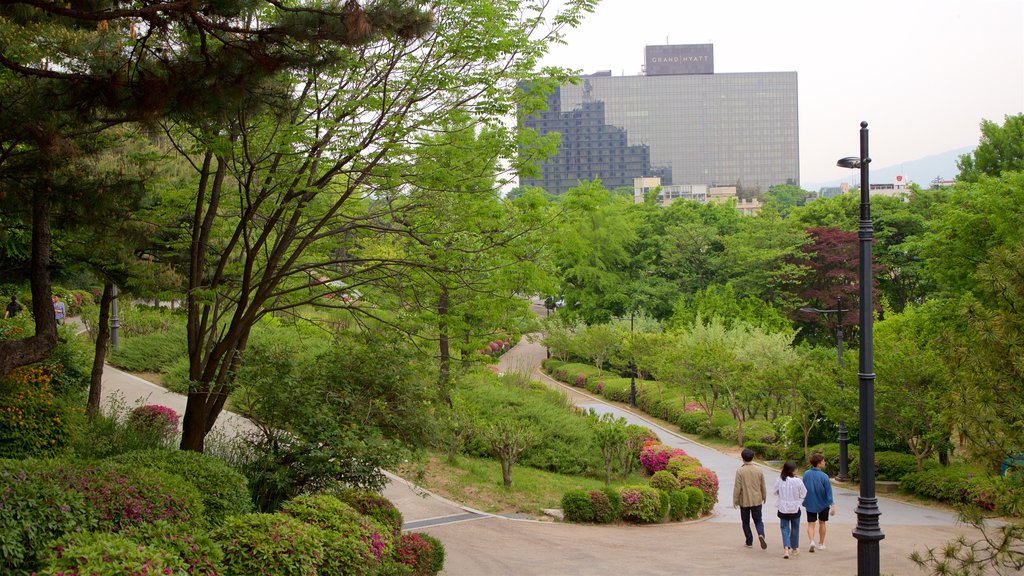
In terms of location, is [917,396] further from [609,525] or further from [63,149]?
[63,149]

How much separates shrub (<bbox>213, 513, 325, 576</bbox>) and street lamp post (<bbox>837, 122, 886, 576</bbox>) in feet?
17.6

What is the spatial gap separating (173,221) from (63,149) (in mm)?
5593

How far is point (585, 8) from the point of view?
10.6 m

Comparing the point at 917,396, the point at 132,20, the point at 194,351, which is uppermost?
the point at 132,20

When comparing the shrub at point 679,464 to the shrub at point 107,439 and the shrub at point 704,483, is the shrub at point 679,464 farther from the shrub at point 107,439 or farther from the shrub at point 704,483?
the shrub at point 107,439

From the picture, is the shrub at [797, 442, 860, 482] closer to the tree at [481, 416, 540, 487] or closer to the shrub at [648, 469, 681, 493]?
the shrub at [648, 469, 681, 493]

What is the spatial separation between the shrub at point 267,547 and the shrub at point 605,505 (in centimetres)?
816

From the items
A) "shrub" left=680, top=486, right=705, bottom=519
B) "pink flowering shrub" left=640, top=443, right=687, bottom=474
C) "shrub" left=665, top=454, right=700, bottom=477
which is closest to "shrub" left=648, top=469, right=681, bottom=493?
"shrub" left=680, top=486, right=705, bottom=519

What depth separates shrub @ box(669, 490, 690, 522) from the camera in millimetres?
15375

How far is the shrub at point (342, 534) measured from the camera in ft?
23.4

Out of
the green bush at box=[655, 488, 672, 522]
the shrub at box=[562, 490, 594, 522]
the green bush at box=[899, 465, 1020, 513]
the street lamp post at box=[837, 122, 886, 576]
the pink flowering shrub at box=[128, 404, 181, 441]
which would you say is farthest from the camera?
the green bush at box=[899, 465, 1020, 513]

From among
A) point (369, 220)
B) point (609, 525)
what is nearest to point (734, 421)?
point (609, 525)

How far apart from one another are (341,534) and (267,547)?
3.45ft

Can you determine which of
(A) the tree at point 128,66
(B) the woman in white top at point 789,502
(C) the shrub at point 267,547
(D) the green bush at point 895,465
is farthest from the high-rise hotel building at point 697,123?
(C) the shrub at point 267,547
